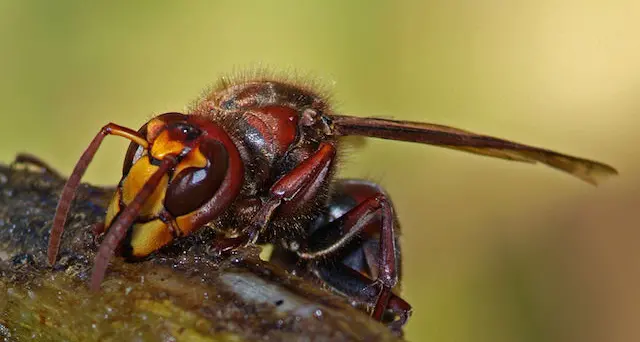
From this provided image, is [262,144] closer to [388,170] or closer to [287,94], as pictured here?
[287,94]

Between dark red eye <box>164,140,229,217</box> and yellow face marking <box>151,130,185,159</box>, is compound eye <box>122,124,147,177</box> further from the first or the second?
dark red eye <box>164,140,229,217</box>

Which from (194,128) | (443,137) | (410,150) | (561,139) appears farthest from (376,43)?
(194,128)

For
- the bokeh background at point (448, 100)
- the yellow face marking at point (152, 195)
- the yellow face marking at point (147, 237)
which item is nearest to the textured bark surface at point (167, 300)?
the yellow face marking at point (147, 237)

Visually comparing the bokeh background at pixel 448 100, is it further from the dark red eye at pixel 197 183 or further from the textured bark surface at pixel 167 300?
the textured bark surface at pixel 167 300

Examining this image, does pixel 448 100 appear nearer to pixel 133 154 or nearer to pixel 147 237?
pixel 133 154

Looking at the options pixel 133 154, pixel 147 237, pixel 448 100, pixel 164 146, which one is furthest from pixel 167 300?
pixel 448 100

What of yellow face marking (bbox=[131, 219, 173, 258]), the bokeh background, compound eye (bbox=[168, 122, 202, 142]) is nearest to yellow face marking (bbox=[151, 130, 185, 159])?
compound eye (bbox=[168, 122, 202, 142])

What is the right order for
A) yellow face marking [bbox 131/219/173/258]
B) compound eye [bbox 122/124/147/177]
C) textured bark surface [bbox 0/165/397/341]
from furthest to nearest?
compound eye [bbox 122/124/147/177] → yellow face marking [bbox 131/219/173/258] → textured bark surface [bbox 0/165/397/341]
